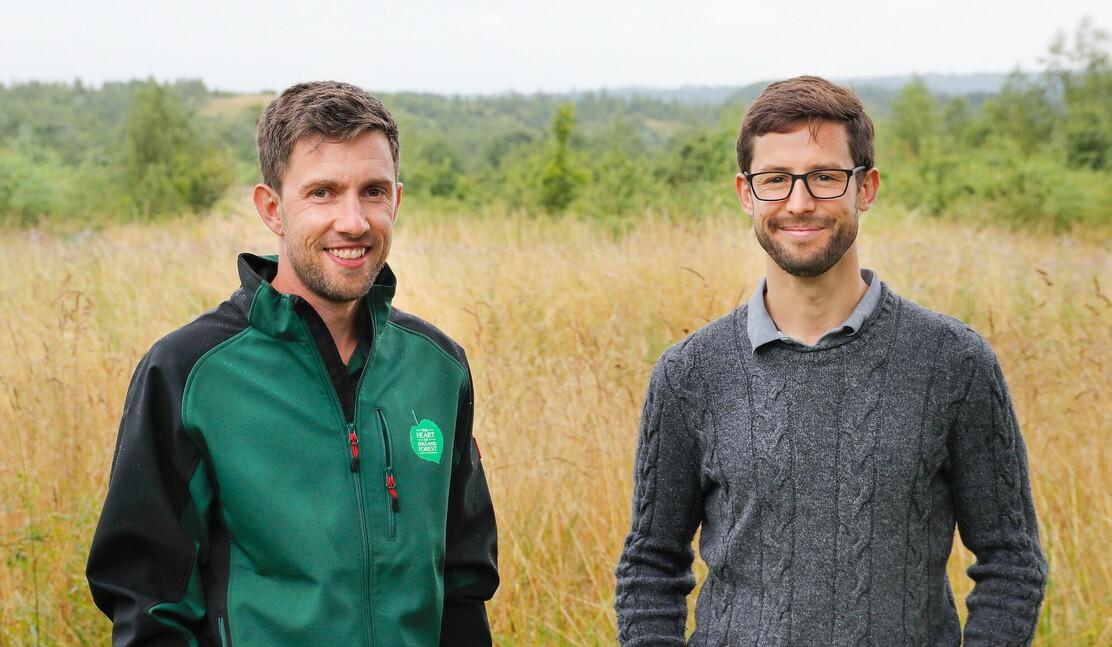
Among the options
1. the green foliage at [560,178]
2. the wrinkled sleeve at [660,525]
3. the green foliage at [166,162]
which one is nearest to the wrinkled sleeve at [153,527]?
the wrinkled sleeve at [660,525]

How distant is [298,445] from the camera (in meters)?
1.70

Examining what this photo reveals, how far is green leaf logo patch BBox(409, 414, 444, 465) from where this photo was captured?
71.7 inches

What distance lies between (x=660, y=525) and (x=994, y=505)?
583mm

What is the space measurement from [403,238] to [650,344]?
5.02 m

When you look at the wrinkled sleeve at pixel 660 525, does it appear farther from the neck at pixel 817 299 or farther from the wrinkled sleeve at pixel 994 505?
the wrinkled sleeve at pixel 994 505

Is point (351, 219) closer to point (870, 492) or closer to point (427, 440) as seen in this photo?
point (427, 440)

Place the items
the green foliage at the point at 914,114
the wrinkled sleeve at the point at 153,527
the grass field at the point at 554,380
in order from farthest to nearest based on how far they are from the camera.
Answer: the green foliage at the point at 914,114 < the grass field at the point at 554,380 < the wrinkled sleeve at the point at 153,527

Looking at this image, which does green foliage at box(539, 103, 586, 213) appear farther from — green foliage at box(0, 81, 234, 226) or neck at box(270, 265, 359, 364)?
neck at box(270, 265, 359, 364)

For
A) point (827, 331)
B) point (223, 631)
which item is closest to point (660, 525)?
point (827, 331)

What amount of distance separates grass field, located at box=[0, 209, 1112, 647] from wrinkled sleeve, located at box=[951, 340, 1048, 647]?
156cm

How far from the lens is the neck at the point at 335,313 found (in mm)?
1817

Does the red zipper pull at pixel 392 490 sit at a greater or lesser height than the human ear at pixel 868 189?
lesser

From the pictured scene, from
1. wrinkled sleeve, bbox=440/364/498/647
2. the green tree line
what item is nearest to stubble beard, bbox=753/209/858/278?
wrinkled sleeve, bbox=440/364/498/647

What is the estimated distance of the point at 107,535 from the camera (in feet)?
5.20
